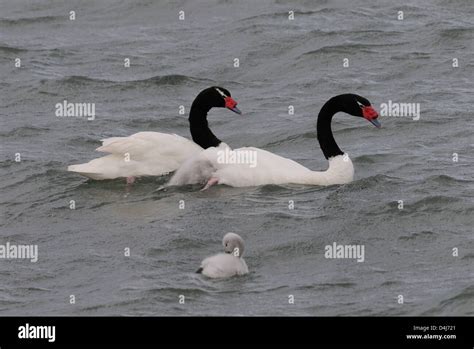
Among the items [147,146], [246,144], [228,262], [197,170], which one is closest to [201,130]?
[147,146]

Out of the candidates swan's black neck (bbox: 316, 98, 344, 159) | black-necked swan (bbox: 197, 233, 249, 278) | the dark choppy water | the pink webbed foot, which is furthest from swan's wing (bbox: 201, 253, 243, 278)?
swan's black neck (bbox: 316, 98, 344, 159)

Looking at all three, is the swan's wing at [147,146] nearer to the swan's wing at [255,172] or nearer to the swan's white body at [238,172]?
the swan's white body at [238,172]

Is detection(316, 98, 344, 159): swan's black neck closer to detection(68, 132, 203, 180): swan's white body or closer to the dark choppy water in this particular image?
the dark choppy water

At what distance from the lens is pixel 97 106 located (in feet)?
65.6

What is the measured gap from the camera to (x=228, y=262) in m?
12.9

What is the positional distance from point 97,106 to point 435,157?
4.88 m

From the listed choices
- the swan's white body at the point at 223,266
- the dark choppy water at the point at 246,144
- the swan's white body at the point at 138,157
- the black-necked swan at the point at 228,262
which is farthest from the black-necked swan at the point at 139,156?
the swan's white body at the point at 223,266

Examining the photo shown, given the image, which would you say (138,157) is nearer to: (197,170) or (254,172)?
(197,170)

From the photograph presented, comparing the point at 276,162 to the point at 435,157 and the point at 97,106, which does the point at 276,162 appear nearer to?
the point at 435,157

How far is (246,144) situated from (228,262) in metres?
5.48

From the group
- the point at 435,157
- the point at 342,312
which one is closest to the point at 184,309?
the point at 342,312

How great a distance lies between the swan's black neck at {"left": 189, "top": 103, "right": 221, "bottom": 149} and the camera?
16844 millimetres

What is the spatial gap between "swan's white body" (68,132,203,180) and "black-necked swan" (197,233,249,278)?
10.0 feet

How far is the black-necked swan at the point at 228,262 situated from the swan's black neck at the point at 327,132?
3493 mm
